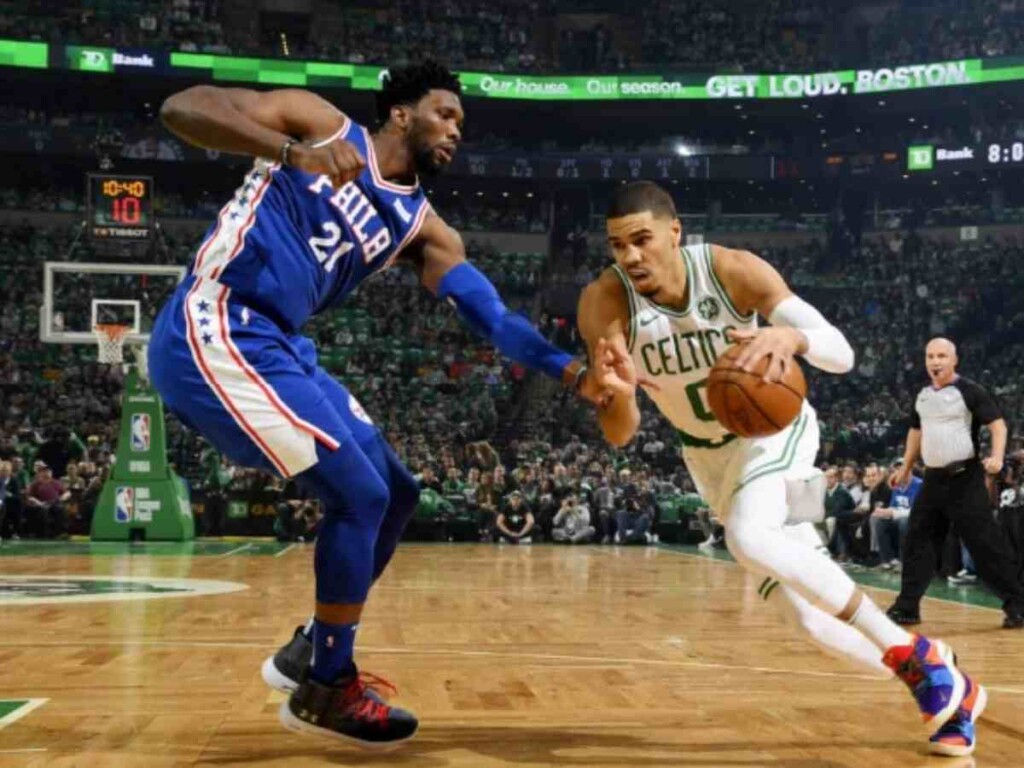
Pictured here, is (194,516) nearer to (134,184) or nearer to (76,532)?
(76,532)

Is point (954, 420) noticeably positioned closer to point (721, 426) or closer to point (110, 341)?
point (721, 426)

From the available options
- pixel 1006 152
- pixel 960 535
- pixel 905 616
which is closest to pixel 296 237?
pixel 905 616

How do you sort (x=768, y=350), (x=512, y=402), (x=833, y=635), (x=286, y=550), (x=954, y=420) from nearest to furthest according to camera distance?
(x=768, y=350)
(x=833, y=635)
(x=954, y=420)
(x=286, y=550)
(x=512, y=402)

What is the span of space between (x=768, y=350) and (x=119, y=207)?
17.8 metres

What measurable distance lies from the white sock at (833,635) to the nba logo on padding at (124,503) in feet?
53.9

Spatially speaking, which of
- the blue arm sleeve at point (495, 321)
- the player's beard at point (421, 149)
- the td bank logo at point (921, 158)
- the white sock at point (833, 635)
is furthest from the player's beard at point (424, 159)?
the td bank logo at point (921, 158)

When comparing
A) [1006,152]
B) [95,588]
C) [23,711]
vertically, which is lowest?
[95,588]

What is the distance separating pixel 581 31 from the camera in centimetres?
4216

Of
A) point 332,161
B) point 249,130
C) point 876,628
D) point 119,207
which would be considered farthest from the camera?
point 119,207

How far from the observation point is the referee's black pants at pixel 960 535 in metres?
8.94

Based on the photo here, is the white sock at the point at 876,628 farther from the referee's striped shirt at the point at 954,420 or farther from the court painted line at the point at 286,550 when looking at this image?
the court painted line at the point at 286,550

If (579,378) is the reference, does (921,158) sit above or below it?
above

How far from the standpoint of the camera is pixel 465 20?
40500 millimetres

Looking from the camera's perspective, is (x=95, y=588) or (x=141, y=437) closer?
(x=95, y=588)
